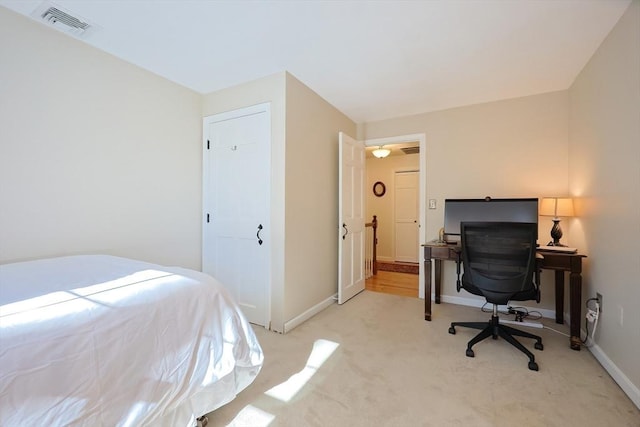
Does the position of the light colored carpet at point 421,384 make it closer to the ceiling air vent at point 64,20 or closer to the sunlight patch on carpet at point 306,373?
the sunlight patch on carpet at point 306,373

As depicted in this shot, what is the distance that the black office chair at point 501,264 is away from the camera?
7.03 ft

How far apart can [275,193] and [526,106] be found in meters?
2.97

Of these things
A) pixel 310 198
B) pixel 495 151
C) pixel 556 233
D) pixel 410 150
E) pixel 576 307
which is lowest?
pixel 576 307

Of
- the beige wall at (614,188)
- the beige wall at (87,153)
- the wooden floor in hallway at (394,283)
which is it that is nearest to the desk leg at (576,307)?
the beige wall at (614,188)

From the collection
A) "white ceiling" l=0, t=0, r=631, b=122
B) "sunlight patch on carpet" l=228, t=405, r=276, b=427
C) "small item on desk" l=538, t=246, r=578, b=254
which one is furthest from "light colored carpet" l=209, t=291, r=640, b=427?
"white ceiling" l=0, t=0, r=631, b=122

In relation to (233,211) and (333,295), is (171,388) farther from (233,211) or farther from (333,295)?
(333,295)

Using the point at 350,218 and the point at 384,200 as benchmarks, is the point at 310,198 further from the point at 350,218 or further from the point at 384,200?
the point at 384,200

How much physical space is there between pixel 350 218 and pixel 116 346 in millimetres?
2864

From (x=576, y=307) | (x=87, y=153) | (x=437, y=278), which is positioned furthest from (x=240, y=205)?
(x=576, y=307)

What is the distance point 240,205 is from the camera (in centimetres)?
286

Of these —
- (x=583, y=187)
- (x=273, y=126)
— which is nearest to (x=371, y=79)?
(x=273, y=126)

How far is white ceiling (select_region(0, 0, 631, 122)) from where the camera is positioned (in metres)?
1.79

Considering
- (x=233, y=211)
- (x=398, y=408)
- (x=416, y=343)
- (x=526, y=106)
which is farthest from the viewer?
(x=526, y=106)

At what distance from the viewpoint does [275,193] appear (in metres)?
2.64
